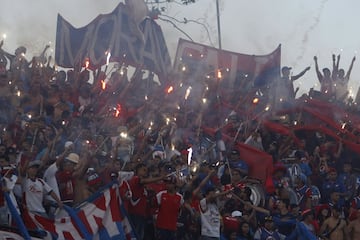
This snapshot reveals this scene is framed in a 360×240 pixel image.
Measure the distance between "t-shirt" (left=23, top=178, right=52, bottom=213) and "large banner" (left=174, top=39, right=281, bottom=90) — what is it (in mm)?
9506

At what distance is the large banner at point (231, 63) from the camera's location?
18.0 metres

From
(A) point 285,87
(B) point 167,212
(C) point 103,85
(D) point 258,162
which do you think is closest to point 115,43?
(C) point 103,85

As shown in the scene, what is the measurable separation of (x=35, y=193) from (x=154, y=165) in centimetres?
228

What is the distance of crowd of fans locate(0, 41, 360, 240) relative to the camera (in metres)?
9.41

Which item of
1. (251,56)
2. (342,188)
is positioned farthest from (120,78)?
(342,188)

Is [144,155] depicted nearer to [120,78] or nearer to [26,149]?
[26,149]

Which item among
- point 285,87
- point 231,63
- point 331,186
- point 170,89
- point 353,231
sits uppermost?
point 231,63

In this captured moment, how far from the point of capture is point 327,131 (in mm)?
14898

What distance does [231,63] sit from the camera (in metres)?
18.4

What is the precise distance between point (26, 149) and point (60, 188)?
0.84 m

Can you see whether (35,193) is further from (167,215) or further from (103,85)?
(103,85)

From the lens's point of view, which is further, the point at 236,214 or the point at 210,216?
the point at 236,214

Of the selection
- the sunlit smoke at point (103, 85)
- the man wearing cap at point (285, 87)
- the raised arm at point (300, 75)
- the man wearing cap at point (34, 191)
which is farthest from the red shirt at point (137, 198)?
the raised arm at point (300, 75)

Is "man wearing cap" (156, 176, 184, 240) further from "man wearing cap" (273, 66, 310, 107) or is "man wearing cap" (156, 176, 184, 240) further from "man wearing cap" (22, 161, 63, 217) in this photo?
"man wearing cap" (273, 66, 310, 107)
